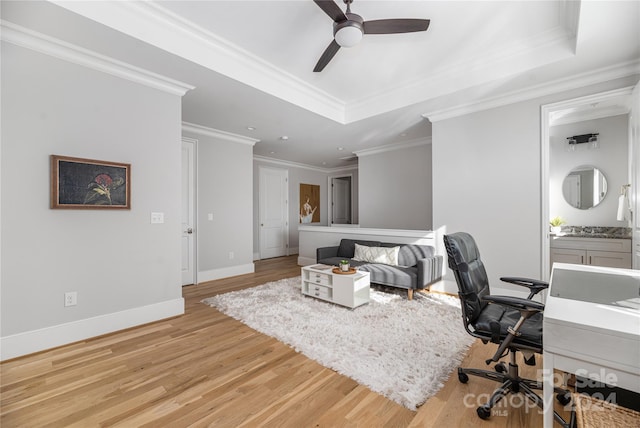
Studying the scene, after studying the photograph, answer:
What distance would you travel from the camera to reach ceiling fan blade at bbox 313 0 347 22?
1901 millimetres

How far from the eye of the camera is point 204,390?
6.00 feet

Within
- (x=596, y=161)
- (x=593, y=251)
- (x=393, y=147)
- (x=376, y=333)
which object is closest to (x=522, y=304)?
(x=376, y=333)

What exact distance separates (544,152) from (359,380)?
3.28 meters

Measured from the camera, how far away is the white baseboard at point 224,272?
4.63 metres

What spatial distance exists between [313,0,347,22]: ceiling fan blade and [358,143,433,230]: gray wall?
391cm

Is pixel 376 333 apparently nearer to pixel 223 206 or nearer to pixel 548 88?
pixel 548 88

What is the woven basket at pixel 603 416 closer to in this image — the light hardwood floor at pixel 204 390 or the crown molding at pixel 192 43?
the light hardwood floor at pixel 204 390

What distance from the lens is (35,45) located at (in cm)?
229

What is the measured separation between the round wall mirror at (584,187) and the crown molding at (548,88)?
1658 millimetres

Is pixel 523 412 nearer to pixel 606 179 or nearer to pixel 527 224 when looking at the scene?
pixel 527 224

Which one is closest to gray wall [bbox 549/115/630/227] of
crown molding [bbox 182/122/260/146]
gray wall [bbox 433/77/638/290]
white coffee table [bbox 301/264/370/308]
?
gray wall [bbox 433/77/638/290]

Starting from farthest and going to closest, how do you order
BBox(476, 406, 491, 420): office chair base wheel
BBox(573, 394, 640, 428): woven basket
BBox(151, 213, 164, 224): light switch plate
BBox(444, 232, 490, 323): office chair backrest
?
BBox(151, 213, 164, 224): light switch plate
BBox(444, 232, 490, 323): office chair backrest
BBox(476, 406, 491, 420): office chair base wheel
BBox(573, 394, 640, 428): woven basket

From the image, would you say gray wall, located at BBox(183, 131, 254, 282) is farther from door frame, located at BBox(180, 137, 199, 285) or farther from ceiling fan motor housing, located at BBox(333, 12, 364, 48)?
ceiling fan motor housing, located at BBox(333, 12, 364, 48)

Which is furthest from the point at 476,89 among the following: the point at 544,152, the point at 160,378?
the point at 160,378
